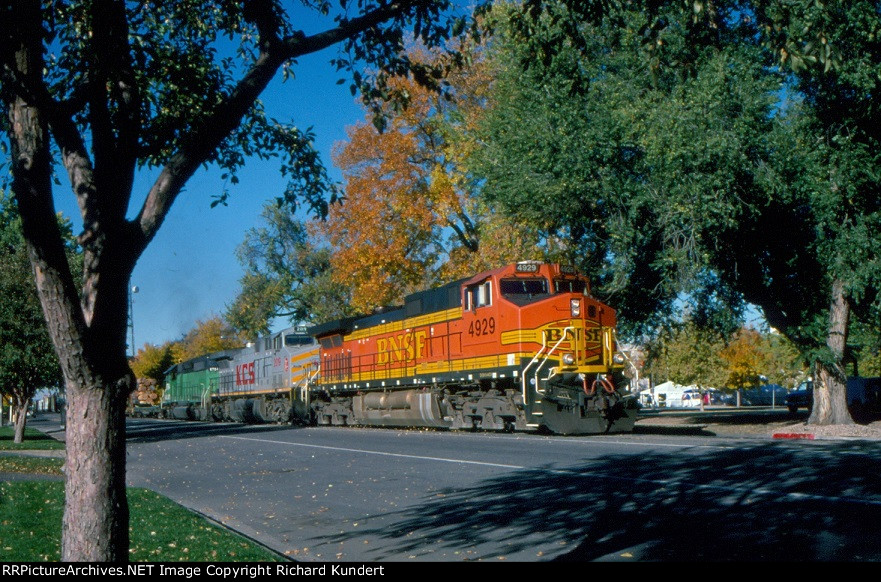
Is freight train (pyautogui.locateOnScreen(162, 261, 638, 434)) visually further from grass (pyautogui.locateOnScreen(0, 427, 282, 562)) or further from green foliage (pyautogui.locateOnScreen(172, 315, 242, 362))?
green foliage (pyautogui.locateOnScreen(172, 315, 242, 362))

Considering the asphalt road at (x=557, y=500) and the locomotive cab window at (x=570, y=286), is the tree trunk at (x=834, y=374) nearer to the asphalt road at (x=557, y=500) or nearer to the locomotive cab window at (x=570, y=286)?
the locomotive cab window at (x=570, y=286)

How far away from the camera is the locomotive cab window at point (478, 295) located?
939 inches

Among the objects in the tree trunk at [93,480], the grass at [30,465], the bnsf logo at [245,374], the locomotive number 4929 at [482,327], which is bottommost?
the grass at [30,465]

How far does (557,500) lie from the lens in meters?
10.9

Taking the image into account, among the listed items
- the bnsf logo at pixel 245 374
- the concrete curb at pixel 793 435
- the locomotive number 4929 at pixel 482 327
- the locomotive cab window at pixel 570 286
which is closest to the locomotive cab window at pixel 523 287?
the locomotive cab window at pixel 570 286

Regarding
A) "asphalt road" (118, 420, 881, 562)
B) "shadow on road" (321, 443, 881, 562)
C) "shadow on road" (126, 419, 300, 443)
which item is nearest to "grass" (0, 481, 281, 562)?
"asphalt road" (118, 420, 881, 562)

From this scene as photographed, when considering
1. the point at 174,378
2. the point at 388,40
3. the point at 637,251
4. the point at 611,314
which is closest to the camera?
the point at 388,40

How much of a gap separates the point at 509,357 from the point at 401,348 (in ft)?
23.5

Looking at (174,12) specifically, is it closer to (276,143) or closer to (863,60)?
(276,143)

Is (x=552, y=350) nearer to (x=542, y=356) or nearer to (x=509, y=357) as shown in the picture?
(x=542, y=356)

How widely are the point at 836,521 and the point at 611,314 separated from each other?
15.7 meters

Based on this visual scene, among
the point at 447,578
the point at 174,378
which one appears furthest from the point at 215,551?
the point at 174,378

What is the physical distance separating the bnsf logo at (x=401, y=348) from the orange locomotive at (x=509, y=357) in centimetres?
3

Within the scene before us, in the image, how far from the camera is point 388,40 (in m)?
7.96
